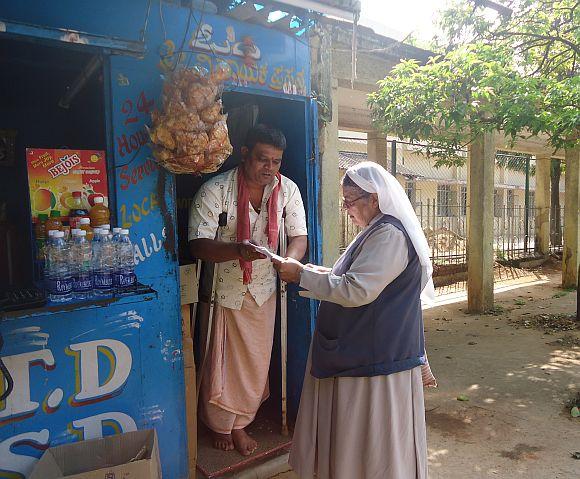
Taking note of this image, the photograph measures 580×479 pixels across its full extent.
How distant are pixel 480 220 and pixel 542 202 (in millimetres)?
6310

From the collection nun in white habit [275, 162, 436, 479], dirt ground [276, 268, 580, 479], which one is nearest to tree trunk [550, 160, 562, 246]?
dirt ground [276, 268, 580, 479]

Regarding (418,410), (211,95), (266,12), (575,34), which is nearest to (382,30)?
(575,34)

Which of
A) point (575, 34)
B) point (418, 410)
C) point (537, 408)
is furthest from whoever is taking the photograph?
point (575, 34)

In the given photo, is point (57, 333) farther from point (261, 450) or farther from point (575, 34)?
point (575, 34)

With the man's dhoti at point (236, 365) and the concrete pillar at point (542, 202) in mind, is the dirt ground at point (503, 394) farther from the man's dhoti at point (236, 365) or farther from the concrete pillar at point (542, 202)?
the concrete pillar at point (542, 202)

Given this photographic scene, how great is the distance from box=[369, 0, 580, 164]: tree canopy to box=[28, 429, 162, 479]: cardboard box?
397 cm

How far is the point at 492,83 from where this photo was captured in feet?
15.1

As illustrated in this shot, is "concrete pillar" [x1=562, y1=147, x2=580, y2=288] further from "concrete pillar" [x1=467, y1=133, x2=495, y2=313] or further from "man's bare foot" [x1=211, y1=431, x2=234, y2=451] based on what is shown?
"man's bare foot" [x1=211, y1=431, x2=234, y2=451]

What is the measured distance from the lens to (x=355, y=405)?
7.55 ft

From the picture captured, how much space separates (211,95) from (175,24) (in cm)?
53

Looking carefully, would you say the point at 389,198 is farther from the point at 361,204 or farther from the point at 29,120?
the point at 29,120

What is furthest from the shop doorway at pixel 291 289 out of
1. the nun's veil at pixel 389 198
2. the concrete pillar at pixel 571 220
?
the concrete pillar at pixel 571 220

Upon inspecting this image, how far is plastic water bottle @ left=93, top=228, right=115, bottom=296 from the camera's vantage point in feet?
6.68

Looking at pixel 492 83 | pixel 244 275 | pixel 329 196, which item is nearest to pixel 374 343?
pixel 244 275
